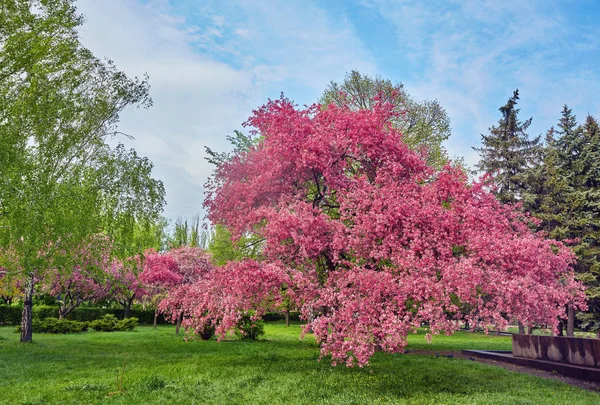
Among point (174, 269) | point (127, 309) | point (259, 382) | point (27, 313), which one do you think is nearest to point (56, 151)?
point (27, 313)

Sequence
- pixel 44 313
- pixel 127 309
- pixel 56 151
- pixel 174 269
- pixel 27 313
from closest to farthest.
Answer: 1. pixel 56 151
2. pixel 27 313
3. pixel 174 269
4. pixel 44 313
5. pixel 127 309

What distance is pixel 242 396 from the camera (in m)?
8.79

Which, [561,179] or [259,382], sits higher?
[561,179]

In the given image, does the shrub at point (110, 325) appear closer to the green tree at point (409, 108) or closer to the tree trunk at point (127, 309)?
the tree trunk at point (127, 309)

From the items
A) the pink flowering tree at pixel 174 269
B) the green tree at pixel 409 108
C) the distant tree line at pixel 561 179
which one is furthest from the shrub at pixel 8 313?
the distant tree line at pixel 561 179

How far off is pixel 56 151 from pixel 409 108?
19.7 meters

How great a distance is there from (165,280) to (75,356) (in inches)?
531

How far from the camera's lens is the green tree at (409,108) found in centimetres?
2639

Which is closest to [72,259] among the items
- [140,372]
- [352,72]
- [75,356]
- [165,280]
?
[75,356]

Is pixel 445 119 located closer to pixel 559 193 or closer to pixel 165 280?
pixel 559 193

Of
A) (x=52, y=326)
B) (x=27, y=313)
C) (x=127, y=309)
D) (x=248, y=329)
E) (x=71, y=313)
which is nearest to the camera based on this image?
(x=27, y=313)

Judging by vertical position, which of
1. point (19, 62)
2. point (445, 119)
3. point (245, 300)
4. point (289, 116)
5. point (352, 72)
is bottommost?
point (245, 300)

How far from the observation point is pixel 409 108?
27.0m

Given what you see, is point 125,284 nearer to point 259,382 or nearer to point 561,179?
point 259,382
